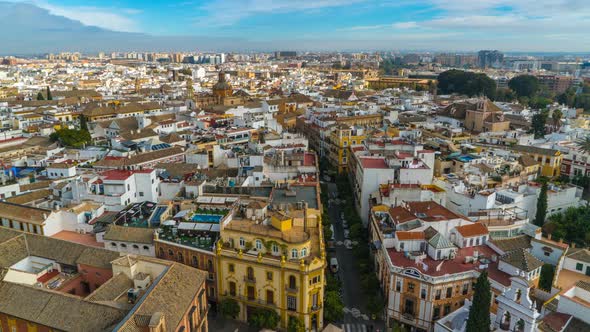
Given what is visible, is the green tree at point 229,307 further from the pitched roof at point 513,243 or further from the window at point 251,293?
the pitched roof at point 513,243

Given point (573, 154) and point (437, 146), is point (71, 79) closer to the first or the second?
point (437, 146)

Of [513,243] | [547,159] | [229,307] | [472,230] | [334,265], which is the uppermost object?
[547,159]

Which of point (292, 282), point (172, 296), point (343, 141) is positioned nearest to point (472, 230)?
point (292, 282)

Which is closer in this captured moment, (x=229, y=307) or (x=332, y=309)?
(x=229, y=307)

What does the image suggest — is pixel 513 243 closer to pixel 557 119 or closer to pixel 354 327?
pixel 354 327

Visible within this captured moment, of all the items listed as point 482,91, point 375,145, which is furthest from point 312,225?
point 482,91

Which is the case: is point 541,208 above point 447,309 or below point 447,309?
above
